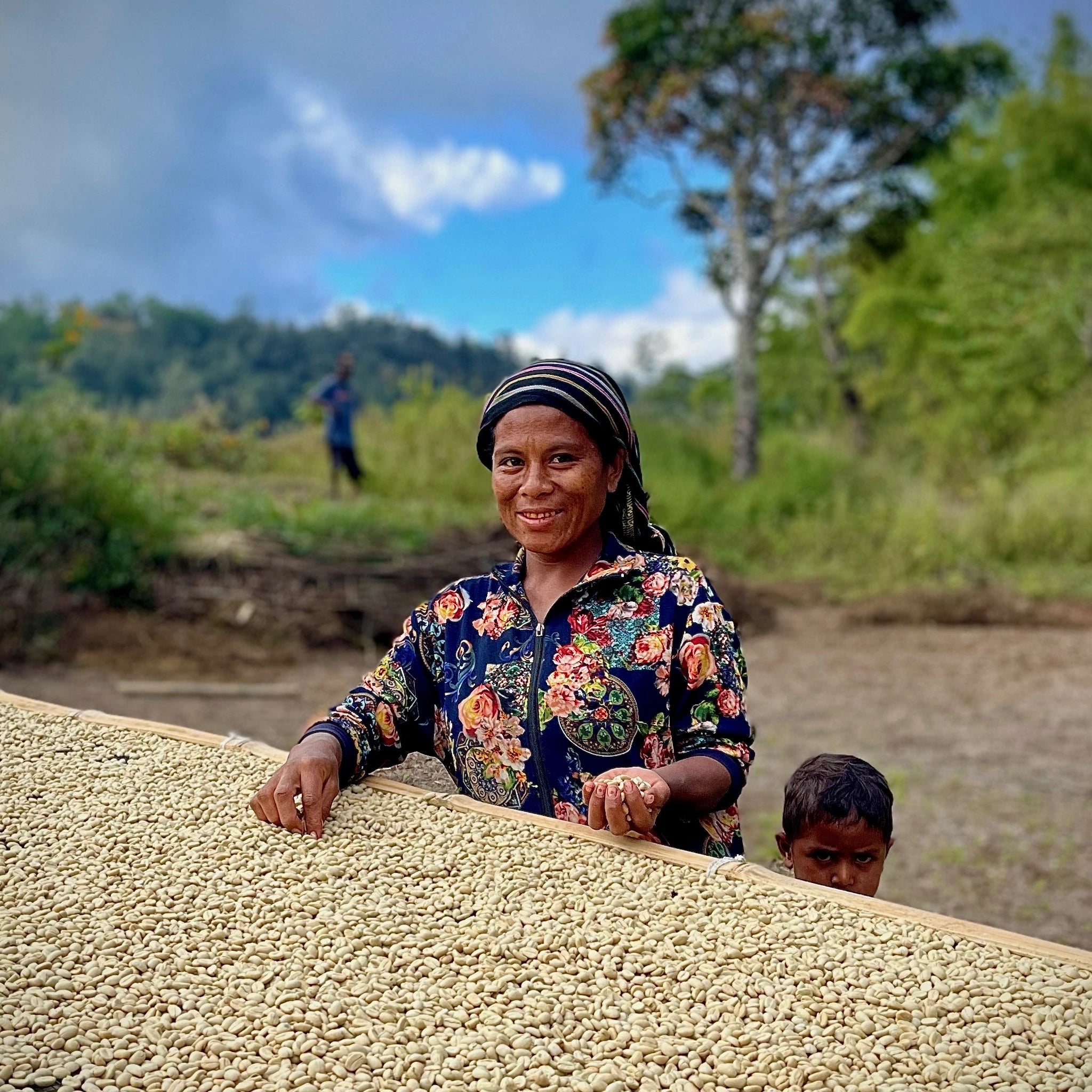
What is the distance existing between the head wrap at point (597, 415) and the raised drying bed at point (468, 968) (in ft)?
1.89

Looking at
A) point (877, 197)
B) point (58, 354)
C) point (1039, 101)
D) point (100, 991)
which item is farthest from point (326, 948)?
point (1039, 101)

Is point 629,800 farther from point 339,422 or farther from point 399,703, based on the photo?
point 339,422

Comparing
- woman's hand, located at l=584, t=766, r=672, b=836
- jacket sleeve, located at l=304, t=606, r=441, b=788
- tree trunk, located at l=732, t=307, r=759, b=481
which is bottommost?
woman's hand, located at l=584, t=766, r=672, b=836

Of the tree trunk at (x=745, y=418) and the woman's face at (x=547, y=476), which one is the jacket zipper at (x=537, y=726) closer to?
the woman's face at (x=547, y=476)

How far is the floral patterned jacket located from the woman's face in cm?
10

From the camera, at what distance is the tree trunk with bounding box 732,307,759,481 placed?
1727 centimetres

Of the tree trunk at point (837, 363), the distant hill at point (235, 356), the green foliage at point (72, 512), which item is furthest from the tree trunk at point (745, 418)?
the distant hill at point (235, 356)

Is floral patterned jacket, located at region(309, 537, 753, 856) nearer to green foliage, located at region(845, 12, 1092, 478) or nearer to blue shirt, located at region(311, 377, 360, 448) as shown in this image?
blue shirt, located at region(311, 377, 360, 448)

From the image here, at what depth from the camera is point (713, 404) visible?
A: 3234 centimetres

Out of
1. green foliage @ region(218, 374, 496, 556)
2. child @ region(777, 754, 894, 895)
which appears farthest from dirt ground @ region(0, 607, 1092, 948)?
green foliage @ region(218, 374, 496, 556)

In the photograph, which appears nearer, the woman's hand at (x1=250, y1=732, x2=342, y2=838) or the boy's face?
the woman's hand at (x1=250, y1=732, x2=342, y2=838)

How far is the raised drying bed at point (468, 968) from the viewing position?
1.35m

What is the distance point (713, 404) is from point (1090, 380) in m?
15.8

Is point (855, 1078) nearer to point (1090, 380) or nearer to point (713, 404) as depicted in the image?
point (1090, 380)
